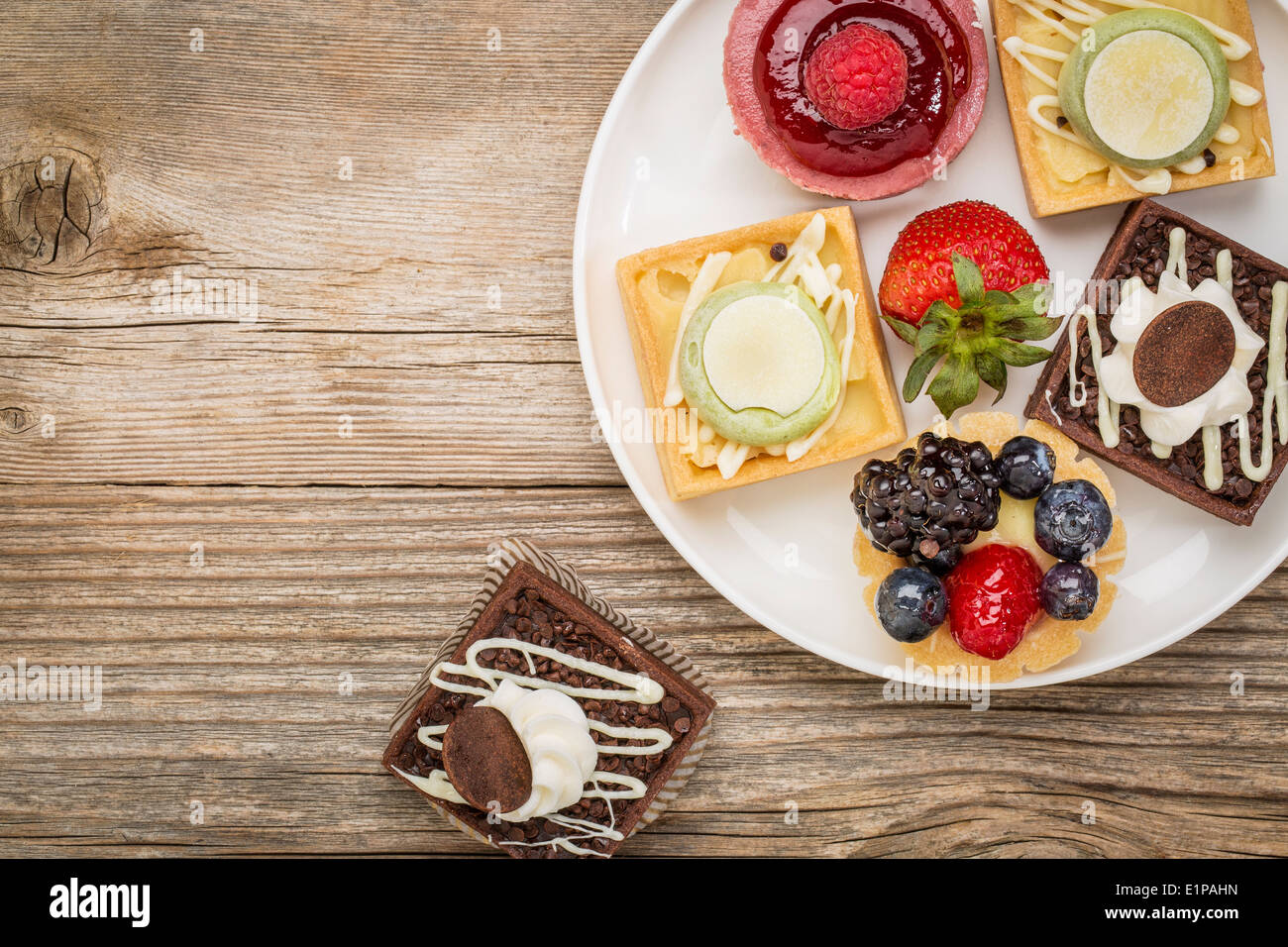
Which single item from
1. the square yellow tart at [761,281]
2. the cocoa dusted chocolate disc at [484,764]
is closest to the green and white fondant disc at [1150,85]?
the square yellow tart at [761,281]

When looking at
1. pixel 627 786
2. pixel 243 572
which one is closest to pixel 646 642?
pixel 627 786

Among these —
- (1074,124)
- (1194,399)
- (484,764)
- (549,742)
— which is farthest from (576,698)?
(1074,124)

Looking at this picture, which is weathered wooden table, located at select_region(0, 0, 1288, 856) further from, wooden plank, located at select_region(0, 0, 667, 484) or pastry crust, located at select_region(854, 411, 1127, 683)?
pastry crust, located at select_region(854, 411, 1127, 683)

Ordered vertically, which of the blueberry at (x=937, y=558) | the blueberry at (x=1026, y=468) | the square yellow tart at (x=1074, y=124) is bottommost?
the blueberry at (x=937, y=558)

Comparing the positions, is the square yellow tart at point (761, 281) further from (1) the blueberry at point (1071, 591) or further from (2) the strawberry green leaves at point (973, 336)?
(1) the blueberry at point (1071, 591)

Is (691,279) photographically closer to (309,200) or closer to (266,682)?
(309,200)

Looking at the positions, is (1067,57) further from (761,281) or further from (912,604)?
(912,604)
